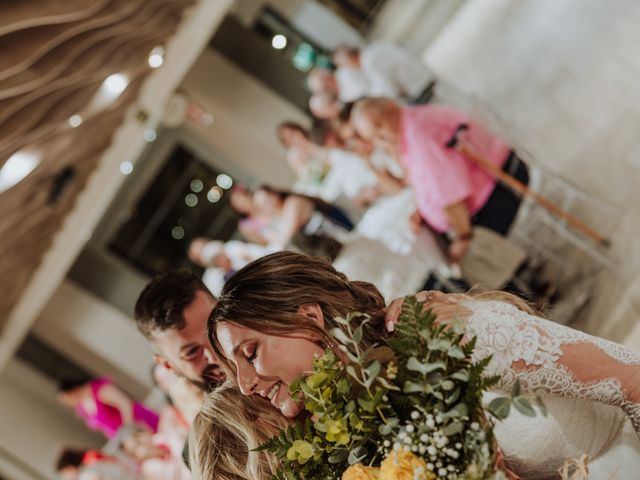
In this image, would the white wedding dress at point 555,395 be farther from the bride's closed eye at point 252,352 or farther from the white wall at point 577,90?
the white wall at point 577,90

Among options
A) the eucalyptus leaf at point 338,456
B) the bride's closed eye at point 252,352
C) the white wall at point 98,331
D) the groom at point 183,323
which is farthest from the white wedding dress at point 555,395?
the white wall at point 98,331

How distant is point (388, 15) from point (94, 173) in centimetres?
291

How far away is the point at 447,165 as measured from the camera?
12.9 feet

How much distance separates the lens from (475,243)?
156 inches

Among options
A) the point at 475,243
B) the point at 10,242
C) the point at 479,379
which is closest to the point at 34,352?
the point at 10,242

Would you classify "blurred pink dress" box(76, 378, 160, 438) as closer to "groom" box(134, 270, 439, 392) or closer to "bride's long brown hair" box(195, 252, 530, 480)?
"groom" box(134, 270, 439, 392)

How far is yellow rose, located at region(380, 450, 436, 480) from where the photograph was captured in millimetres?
1287

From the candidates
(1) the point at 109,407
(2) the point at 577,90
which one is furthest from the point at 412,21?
(1) the point at 109,407

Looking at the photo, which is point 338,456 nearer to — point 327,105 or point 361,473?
point 361,473

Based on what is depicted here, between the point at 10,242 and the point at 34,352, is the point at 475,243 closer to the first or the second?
the point at 10,242

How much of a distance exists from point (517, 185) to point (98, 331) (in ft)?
14.5

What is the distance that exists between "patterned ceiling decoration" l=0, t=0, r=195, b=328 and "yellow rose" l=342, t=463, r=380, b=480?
1978mm

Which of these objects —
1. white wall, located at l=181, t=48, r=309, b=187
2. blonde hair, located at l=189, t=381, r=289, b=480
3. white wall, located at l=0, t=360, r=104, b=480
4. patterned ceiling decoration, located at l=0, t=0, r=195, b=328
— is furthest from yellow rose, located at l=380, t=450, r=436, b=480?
white wall, located at l=0, t=360, r=104, b=480

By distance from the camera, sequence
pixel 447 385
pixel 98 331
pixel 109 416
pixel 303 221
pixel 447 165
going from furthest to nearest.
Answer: pixel 98 331, pixel 109 416, pixel 303 221, pixel 447 165, pixel 447 385
